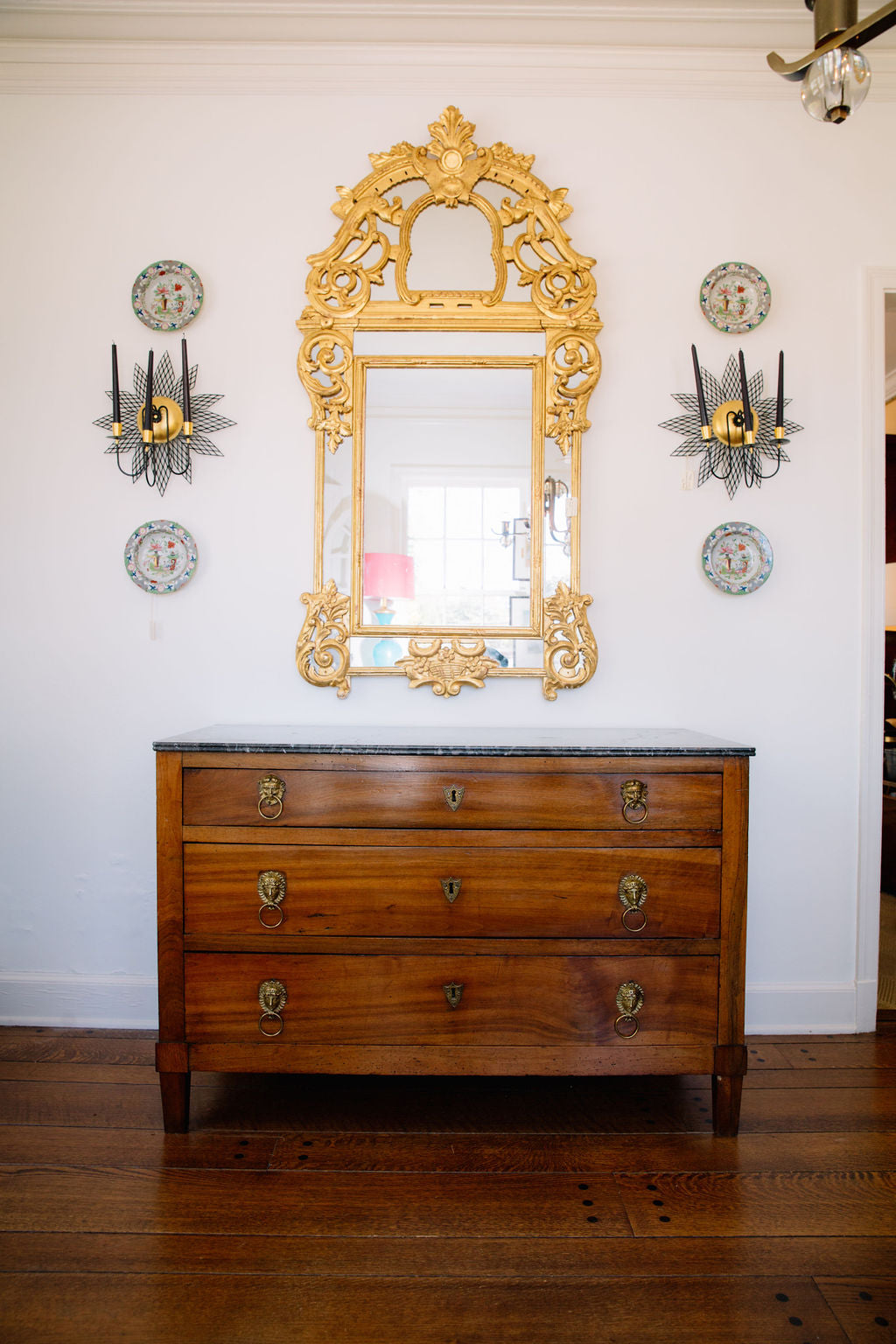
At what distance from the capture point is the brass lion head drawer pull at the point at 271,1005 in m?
1.94

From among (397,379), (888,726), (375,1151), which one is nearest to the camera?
(375,1151)

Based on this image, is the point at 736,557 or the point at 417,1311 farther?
the point at 736,557

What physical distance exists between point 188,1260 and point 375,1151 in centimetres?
49

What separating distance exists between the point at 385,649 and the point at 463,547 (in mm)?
411

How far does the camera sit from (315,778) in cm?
195

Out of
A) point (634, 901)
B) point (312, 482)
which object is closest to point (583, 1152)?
point (634, 901)

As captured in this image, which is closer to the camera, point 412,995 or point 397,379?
point 412,995

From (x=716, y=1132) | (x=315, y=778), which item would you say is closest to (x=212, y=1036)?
(x=315, y=778)

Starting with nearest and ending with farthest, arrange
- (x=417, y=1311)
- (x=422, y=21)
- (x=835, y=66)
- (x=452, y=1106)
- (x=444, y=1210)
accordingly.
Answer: (x=835, y=66) < (x=417, y=1311) < (x=444, y=1210) < (x=452, y=1106) < (x=422, y=21)

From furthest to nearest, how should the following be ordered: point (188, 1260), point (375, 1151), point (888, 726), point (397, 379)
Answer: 1. point (888, 726)
2. point (397, 379)
3. point (375, 1151)
4. point (188, 1260)

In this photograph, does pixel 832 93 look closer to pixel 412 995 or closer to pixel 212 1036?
pixel 412 995

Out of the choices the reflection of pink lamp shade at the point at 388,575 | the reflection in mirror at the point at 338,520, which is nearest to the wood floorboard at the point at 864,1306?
the reflection of pink lamp shade at the point at 388,575

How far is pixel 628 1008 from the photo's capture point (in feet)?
6.34

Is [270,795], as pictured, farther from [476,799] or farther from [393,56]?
[393,56]
